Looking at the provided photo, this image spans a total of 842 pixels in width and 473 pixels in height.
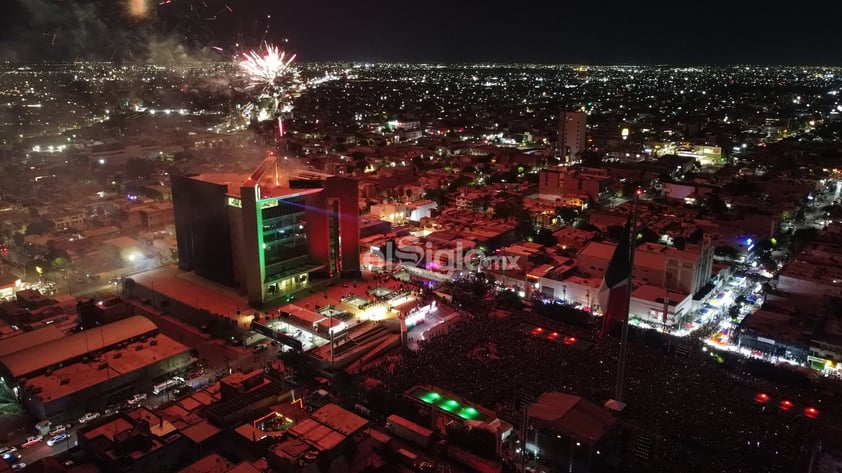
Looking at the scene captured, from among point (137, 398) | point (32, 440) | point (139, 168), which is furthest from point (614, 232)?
point (139, 168)

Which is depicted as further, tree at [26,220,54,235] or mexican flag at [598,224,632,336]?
tree at [26,220,54,235]

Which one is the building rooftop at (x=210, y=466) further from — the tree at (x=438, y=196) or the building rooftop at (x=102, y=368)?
the tree at (x=438, y=196)

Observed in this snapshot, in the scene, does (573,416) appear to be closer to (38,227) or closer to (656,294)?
(656,294)

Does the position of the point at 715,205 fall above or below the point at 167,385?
above

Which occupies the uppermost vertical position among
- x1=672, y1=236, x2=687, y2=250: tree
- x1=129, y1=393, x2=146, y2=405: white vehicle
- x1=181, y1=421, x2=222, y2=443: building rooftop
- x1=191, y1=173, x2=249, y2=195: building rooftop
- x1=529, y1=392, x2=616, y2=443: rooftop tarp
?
x1=191, y1=173, x2=249, y2=195: building rooftop

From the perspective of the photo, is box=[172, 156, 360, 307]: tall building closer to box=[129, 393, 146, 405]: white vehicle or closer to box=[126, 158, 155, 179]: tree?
box=[129, 393, 146, 405]: white vehicle

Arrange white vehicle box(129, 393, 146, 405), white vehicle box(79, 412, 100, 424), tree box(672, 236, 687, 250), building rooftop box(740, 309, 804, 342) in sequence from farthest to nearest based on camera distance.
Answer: tree box(672, 236, 687, 250)
building rooftop box(740, 309, 804, 342)
white vehicle box(129, 393, 146, 405)
white vehicle box(79, 412, 100, 424)

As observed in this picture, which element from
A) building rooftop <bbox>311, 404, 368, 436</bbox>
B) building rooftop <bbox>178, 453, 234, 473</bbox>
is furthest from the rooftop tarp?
building rooftop <bbox>178, 453, 234, 473</bbox>
